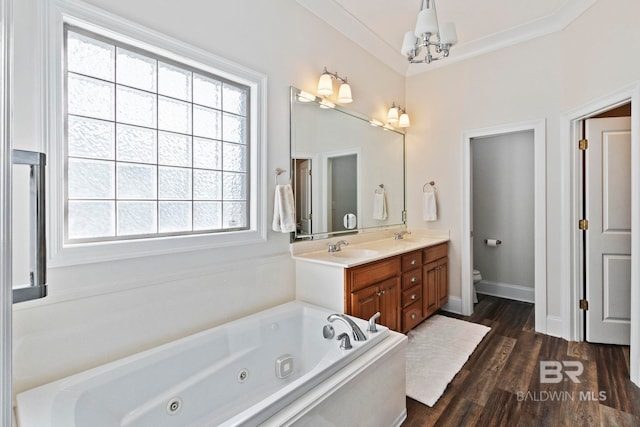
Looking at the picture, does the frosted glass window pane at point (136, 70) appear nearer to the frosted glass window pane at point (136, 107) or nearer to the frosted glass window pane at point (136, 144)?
the frosted glass window pane at point (136, 107)

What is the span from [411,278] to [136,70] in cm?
263

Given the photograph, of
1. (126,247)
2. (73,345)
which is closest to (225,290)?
(126,247)

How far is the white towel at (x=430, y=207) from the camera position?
3.62 meters

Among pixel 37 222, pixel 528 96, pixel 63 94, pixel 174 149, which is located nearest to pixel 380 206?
pixel 528 96

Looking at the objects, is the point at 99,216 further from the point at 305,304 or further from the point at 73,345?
the point at 305,304

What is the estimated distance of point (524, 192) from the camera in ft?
13.1

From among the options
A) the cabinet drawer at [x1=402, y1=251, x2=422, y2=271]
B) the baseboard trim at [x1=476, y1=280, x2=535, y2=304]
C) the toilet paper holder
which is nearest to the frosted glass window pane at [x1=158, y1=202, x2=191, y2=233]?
the cabinet drawer at [x1=402, y1=251, x2=422, y2=271]

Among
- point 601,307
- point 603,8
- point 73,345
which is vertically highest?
point 603,8

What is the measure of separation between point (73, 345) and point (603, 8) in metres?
4.10

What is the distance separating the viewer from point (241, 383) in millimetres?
1790

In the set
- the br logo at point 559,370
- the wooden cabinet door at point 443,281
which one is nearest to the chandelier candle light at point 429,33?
the wooden cabinet door at point 443,281

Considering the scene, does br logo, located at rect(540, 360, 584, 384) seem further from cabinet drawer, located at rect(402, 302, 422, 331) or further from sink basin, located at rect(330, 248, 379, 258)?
sink basin, located at rect(330, 248, 379, 258)

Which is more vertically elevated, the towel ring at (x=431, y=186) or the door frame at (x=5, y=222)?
the towel ring at (x=431, y=186)

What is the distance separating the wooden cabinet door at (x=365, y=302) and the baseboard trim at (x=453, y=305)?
161 cm
